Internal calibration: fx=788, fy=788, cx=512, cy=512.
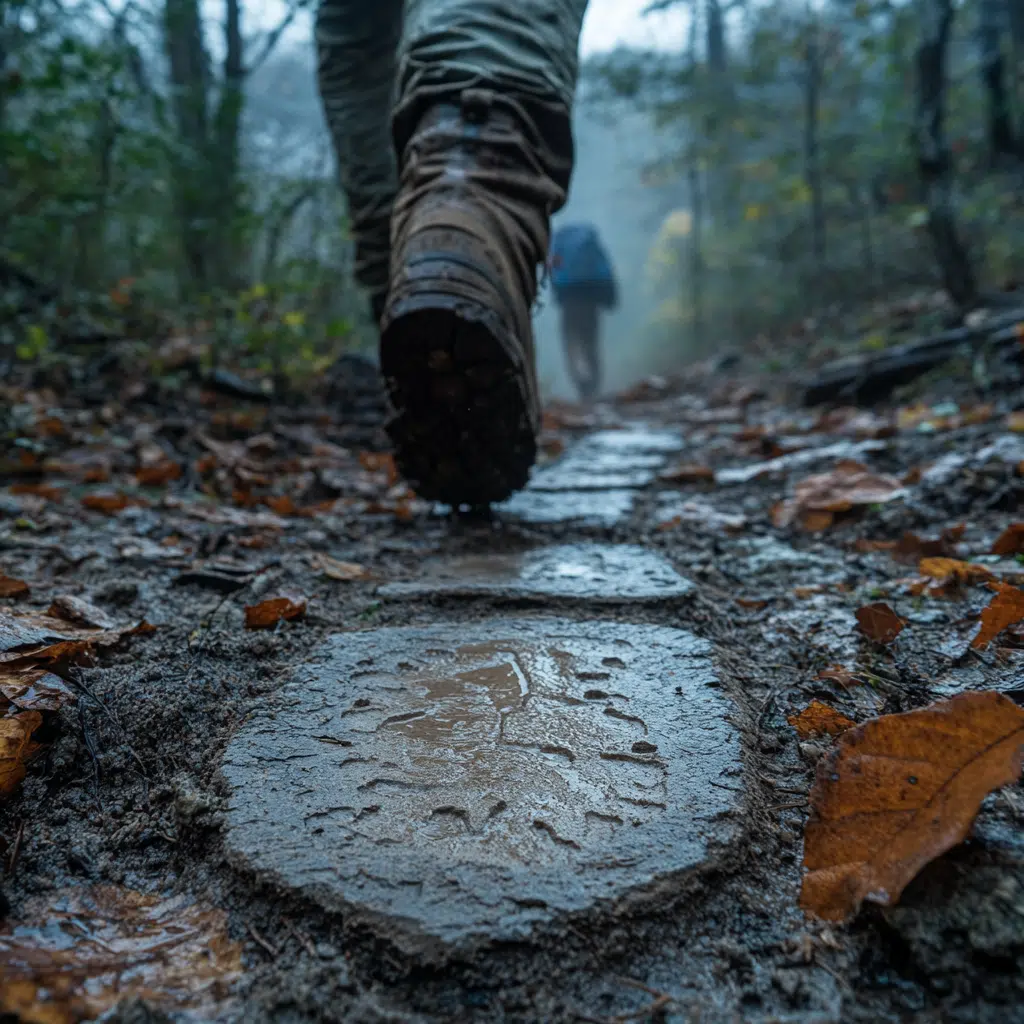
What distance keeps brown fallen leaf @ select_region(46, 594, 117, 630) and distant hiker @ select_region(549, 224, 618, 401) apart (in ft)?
27.7

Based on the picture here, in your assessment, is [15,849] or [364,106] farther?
[364,106]

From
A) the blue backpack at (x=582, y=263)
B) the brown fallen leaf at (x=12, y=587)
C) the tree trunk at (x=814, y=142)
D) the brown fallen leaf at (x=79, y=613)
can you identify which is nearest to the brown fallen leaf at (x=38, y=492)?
the brown fallen leaf at (x=12, y=587)

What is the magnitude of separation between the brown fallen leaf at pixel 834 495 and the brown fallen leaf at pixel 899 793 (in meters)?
1.12

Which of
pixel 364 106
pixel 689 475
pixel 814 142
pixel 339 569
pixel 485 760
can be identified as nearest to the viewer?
pixel 485 760

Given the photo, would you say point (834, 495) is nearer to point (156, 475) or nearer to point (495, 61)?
point (495, 61)

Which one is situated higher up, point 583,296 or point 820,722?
point 583,296

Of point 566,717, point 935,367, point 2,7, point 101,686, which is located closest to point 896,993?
point 566,717

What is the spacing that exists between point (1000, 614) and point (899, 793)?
0.45m

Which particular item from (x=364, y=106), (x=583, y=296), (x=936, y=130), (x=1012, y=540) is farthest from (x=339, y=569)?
(x=583, y=296)

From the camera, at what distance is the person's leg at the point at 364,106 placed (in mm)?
2432

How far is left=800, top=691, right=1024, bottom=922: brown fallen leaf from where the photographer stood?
23.2 inches

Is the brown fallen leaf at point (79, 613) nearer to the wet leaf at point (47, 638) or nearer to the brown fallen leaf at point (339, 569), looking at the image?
the wet leaf at point (47, 638)

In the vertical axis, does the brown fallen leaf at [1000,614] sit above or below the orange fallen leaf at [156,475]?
below

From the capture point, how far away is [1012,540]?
130 cm
